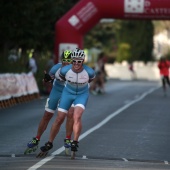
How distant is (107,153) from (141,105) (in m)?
15.3

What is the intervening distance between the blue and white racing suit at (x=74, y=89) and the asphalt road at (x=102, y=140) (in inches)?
32.3

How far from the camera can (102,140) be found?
15492 mm

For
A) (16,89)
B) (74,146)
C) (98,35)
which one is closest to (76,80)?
(74,146)

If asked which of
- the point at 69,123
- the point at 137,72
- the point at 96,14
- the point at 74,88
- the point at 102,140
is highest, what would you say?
the point at 96,14

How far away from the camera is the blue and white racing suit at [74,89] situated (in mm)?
12945

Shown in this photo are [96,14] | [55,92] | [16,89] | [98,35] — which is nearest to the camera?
[55,92]

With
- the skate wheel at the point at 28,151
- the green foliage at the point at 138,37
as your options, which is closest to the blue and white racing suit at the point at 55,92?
the skate wheel at the point at 28,151

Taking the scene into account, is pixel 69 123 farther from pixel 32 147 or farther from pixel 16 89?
pixel 16 89

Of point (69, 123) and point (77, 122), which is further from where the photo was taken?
point (69, 123)

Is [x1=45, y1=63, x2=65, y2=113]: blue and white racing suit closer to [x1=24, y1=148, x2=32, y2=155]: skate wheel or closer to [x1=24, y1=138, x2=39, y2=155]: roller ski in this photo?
[x1=24, y1=138, x2=39, y2=155]: roller ski

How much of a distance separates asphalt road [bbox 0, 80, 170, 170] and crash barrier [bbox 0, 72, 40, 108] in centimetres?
64

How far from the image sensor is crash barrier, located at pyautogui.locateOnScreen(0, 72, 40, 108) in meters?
26.7

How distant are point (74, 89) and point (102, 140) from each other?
2.73 metres

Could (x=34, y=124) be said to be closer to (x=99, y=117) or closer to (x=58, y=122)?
(x=99, y=117)
